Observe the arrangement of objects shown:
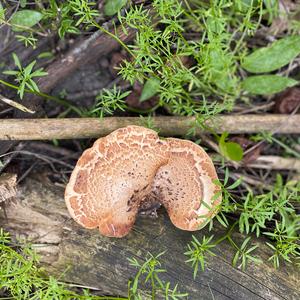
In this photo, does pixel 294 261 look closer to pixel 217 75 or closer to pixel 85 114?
pixel 217 75

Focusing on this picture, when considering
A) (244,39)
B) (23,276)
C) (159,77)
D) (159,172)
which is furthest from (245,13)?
(23,276)

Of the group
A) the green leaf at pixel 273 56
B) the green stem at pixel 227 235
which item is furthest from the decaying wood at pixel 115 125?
the green stem at pixel 227 235

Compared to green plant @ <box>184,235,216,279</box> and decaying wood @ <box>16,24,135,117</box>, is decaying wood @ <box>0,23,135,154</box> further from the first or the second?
green plant @ <box>184,235,216,279</box>

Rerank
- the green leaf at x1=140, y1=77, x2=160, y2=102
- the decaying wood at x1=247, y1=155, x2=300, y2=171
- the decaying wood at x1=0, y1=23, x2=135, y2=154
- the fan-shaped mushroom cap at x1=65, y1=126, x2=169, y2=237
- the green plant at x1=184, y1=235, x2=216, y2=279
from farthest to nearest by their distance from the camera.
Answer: the decaying wood at x1=247, y1=155, x2=300, y2=171 < the green leaf at x1=140, y1=77, x2=160, y2=102 < the decaying wood at x1=0, y1=23, x2=135, y2=154 < the fan-shaped mushroom cap at x1=65, y1=126, x2=169, y2=237 < the green plant at x1=184, y1=235, x2=216, y2=279

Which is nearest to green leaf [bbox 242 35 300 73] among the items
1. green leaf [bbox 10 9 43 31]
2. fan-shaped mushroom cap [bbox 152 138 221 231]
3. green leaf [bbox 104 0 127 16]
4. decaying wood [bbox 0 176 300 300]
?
fan-shaped mushroom cap [bbox 152 138 221 231]

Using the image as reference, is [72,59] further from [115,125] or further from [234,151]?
[234,151]

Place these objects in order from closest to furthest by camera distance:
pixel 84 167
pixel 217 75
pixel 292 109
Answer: pixel 84 167 → pixel 217 75 → pixel 292 109
